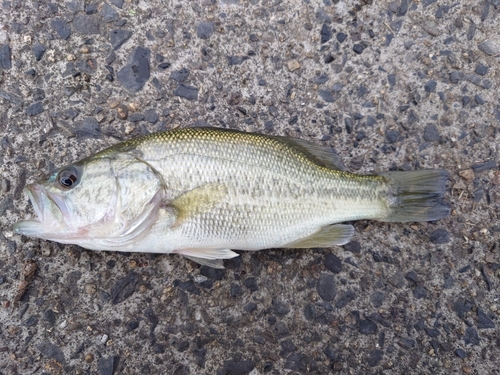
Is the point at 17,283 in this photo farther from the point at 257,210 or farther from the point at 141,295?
the point at 257,210

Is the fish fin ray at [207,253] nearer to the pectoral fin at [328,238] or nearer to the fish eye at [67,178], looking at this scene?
the pectoral fin at [328,238]

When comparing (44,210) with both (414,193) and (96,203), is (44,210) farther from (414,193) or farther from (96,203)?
(414,193)

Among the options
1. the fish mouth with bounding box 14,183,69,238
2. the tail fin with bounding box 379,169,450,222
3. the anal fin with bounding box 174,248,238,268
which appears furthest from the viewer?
the tail fin with bounding box 379,169,450,222

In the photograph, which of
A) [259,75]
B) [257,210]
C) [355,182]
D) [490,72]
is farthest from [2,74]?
[490,72]

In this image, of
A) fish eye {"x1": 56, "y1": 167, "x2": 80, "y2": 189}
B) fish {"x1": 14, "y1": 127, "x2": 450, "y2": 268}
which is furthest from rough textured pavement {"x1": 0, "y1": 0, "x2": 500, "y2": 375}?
fish eye {"x1": 56, "y1": 167, "x2": 80, "y2": 189}

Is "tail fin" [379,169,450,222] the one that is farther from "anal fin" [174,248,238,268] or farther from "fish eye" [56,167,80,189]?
"fish eye" [56,167,80,189]

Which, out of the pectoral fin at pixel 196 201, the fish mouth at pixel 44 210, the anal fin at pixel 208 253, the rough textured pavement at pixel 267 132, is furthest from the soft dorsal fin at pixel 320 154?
the fish mouth at pixel 44 210

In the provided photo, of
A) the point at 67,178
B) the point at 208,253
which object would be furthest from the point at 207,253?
the point at 67,178
